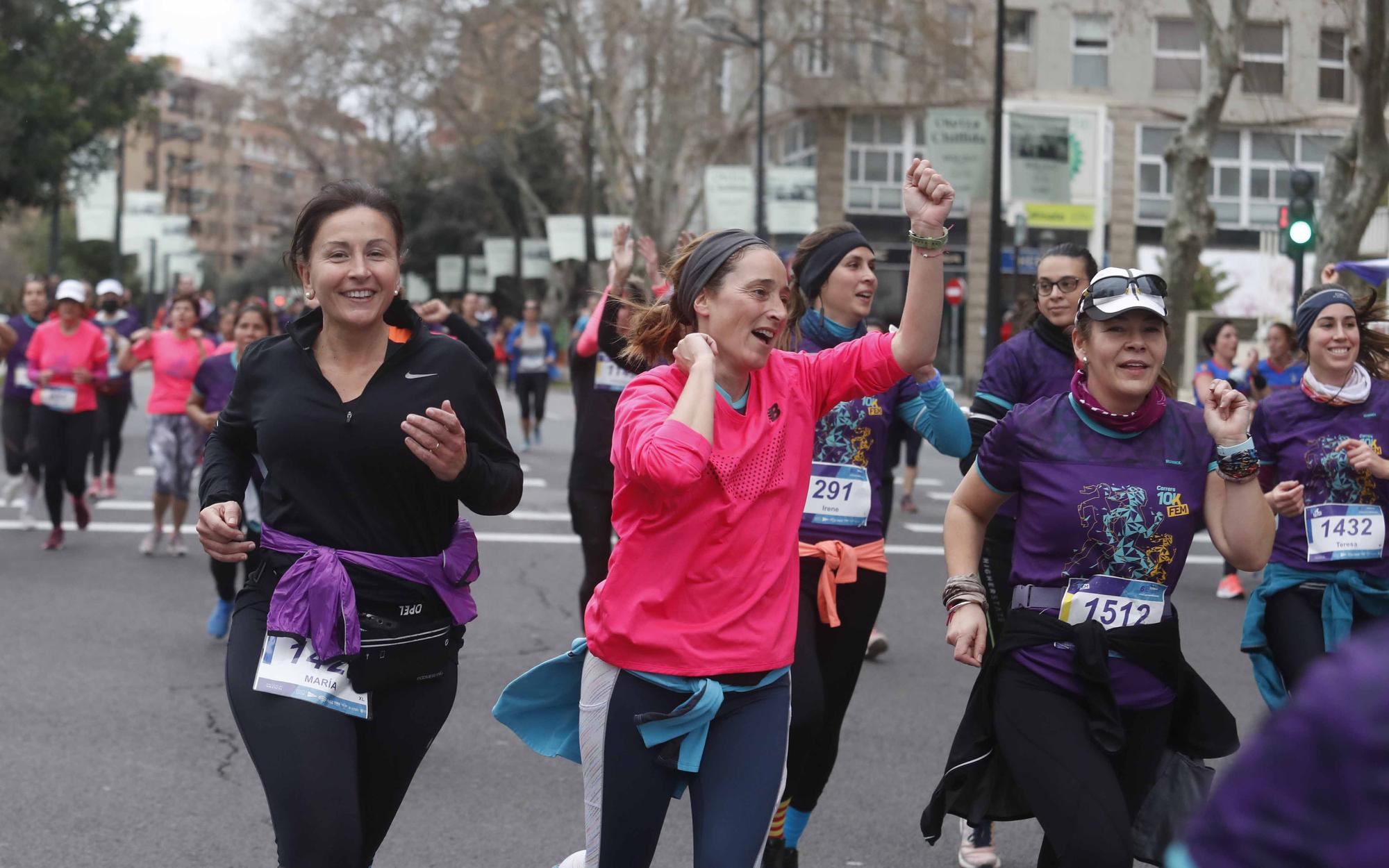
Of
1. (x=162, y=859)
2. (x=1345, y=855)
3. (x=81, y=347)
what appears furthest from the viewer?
(x=81, y=347)

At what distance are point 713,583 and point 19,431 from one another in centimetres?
1139

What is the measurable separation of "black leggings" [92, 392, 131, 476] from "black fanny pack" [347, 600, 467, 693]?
448 inches

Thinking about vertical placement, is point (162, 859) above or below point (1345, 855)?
below

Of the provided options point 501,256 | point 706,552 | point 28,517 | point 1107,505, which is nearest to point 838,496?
point 1107,505

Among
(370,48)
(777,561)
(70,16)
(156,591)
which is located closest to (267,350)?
(777,561)

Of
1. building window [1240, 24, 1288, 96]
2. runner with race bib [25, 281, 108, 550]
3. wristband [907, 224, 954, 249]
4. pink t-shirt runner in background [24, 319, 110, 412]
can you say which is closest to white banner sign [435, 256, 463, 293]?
building window [1240, 24, 1288, 96]

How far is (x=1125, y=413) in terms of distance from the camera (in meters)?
3.97

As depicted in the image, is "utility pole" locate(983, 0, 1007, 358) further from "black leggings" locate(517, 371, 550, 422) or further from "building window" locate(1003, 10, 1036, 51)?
"building window" locate(1003, 10, 1036, 51)

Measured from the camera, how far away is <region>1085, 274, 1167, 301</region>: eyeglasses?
3941mm

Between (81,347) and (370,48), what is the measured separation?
2967cm

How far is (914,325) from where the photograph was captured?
3805 mm

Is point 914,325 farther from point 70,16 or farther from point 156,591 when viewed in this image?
point 70,16

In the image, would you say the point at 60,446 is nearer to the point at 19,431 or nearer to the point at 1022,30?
the point at 19,431

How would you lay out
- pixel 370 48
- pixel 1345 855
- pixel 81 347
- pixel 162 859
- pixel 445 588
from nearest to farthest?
pixel 1345 855
pixel 445 588
pixel 162 859
pixel 81 347
pixel 370 48
